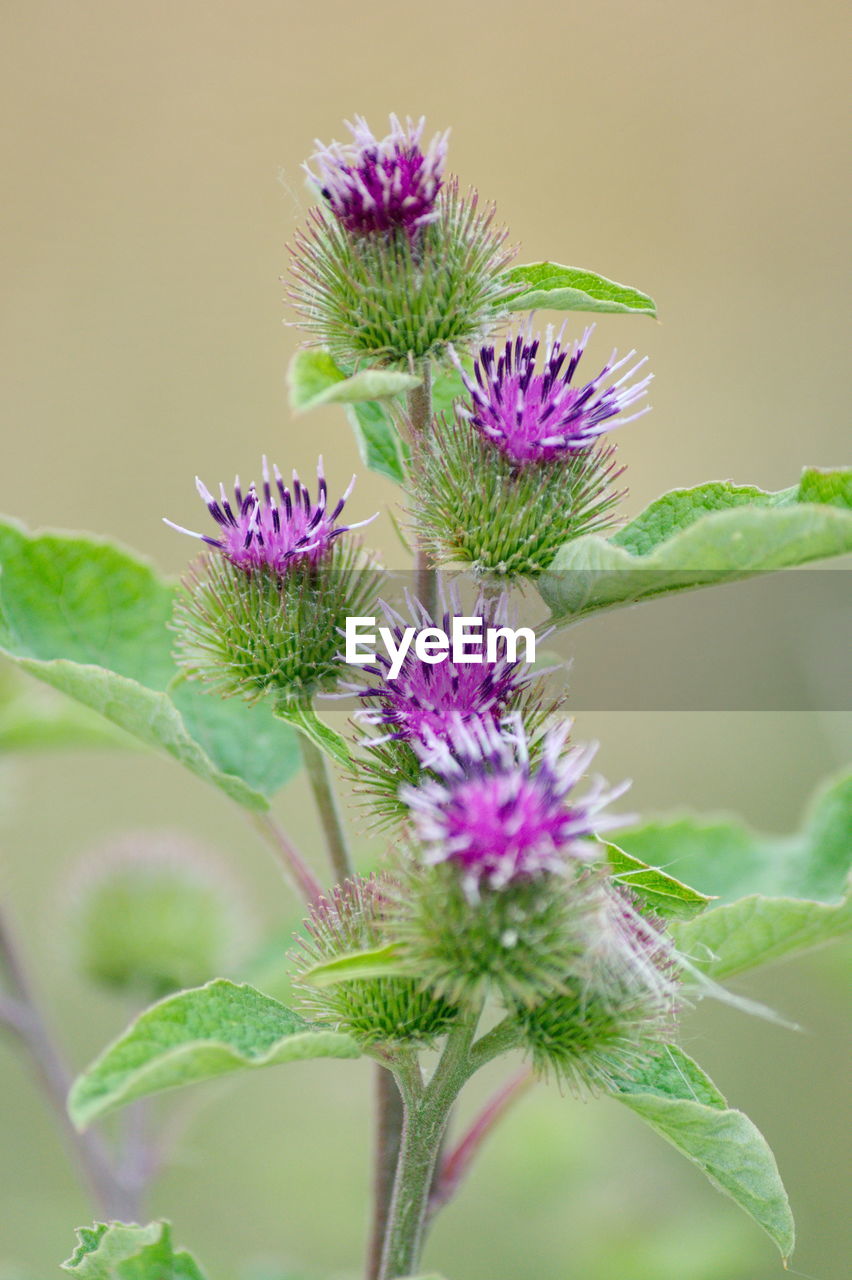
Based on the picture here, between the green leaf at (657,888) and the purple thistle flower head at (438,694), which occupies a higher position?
the purple thistle flower head at (438,694)

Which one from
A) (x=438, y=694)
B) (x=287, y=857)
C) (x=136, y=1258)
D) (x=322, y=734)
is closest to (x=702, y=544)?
(x=438, y=694)

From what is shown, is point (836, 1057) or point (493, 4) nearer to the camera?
point (836, 1057)

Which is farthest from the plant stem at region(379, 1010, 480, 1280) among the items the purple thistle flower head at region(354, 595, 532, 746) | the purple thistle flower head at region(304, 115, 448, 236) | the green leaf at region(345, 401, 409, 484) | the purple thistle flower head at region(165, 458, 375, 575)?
the purple thistle flower head at region(304, 115, 448, 236)

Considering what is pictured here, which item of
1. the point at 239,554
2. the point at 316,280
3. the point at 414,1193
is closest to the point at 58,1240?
the point at 414,1193

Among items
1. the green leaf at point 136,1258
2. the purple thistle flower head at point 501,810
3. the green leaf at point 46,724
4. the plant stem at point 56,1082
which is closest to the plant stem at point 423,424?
the purple thistle flower head at point 501,810

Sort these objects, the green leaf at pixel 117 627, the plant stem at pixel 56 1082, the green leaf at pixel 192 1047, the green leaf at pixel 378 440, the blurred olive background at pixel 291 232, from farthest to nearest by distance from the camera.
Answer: the blurred olive background at pixel 291 232 < the plant stem at pixel 56 1082 < the green leaf at pixel 117 627 < the green leaf at pixel 378 440 < the green leaf at pixel 192 1047

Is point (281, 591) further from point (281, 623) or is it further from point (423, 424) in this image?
point (423, 424)

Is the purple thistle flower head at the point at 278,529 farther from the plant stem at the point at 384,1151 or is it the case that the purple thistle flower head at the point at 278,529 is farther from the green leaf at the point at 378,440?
the plant stem at the point at 384,1151

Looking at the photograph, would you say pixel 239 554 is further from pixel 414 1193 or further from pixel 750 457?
pixel 750 457
